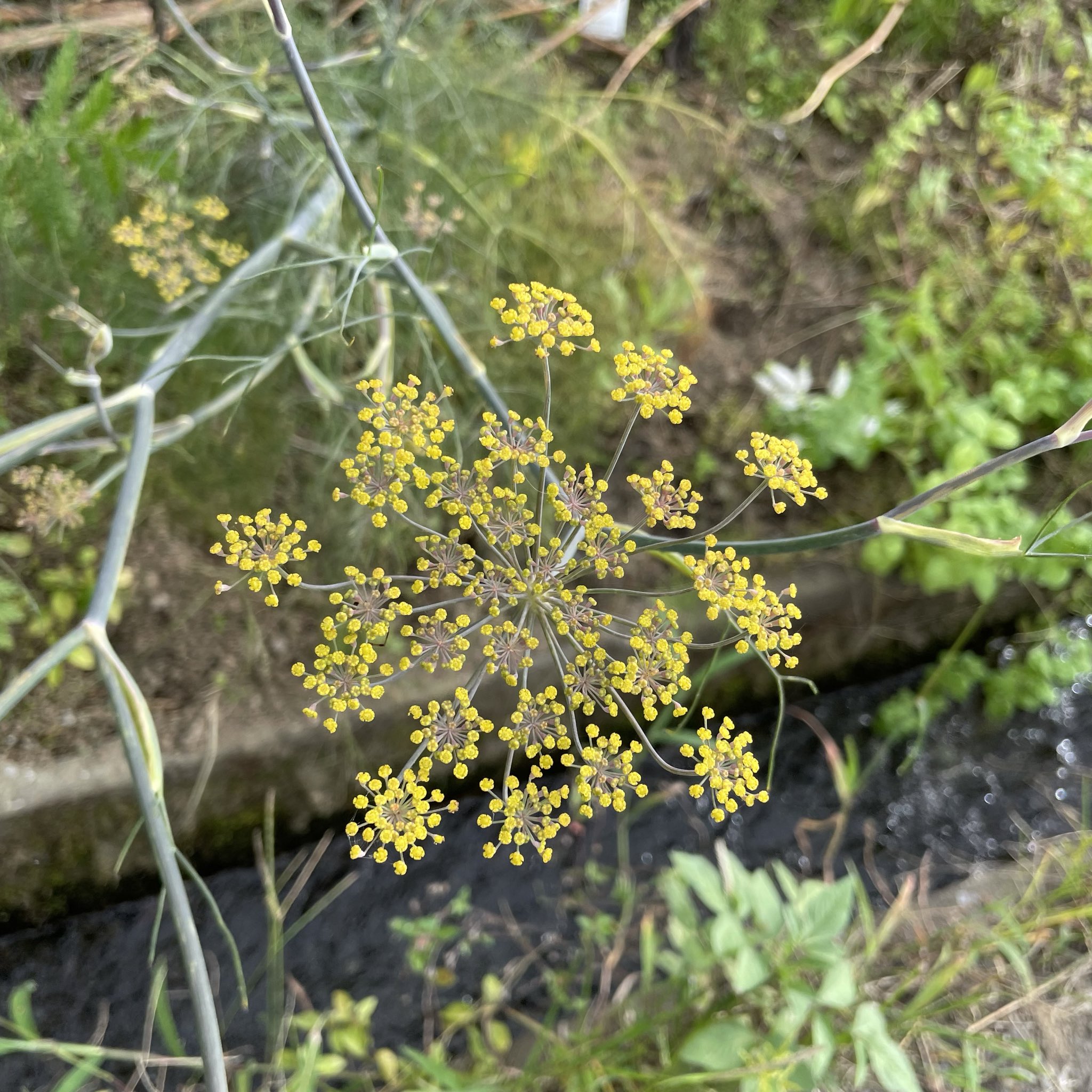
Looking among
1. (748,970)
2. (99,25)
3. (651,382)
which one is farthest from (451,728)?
(99,25)

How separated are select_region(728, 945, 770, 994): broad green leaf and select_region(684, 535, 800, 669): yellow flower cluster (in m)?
0.88

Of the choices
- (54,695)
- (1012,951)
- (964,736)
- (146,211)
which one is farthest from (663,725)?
(146,211)

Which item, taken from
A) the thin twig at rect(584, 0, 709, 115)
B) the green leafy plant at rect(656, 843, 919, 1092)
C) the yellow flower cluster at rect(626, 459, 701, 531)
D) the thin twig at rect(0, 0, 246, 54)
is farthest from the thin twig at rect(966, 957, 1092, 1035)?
the thin twig at rect(0, 0, 246, 54)

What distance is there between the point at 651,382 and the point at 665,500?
0.34ft

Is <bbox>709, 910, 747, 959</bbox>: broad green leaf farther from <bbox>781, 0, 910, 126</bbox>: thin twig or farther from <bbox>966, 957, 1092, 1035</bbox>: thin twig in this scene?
<bbox>781, 0, 910, 126</bbox>: thin twig

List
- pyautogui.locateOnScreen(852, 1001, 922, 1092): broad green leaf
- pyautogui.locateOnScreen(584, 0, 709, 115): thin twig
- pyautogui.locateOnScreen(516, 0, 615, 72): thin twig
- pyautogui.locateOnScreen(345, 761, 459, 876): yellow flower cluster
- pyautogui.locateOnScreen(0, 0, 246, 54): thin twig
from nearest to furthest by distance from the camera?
pyautogui.locateOnScreen(345, 761, 459, 876): yellow flower cluster
pyautogui.locateOnScreen(852, 1001, 922, 1092): broad green leaf
pyautogui.locateOnScreen(0, 0, 246, 54): thin twig
pyautogui.locateOnScreen(516, 0, 615, 72): thin twig
pyautogui.locateOnScreen(584, 0, 709, 115): thin twig

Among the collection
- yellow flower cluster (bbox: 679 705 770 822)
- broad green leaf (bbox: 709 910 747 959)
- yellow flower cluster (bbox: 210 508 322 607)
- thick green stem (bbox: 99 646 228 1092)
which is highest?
yellow flower cluster (bbox: 210 508 322 607)

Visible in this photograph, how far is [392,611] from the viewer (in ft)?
1.90

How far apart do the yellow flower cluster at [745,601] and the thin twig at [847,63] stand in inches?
76.8

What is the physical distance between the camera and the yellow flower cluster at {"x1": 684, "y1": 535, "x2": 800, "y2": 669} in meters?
0.58

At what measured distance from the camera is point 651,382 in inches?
25.7

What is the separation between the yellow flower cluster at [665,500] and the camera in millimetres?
613

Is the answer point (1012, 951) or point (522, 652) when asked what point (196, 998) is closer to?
point (522, 652)

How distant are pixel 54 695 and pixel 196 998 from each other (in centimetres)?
112
